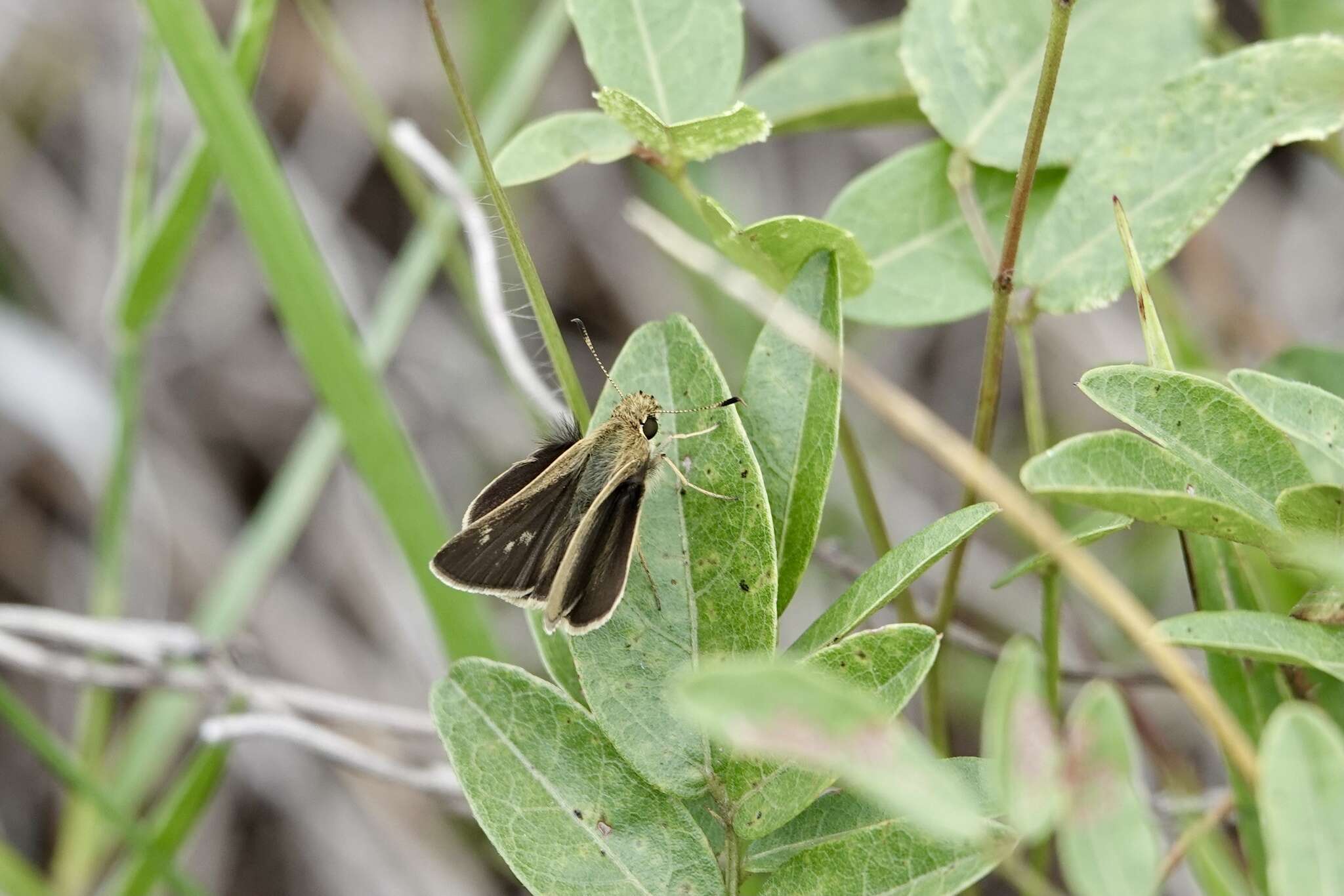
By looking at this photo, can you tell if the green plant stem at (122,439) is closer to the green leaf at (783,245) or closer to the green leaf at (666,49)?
the green leaf at (666,49)

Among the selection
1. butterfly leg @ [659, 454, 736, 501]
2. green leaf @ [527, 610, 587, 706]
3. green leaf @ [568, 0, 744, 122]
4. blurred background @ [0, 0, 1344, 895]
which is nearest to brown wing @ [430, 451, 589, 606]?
green leaf @ [527, 610, 587, 706]

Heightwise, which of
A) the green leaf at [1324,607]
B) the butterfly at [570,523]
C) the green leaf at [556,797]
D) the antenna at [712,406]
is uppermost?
the antenna at [712,406]

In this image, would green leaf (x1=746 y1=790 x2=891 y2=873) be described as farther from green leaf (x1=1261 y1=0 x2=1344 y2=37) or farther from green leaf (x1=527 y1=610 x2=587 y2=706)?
green leaf (x1=1261 y1=0 x2=1344 y2=37)

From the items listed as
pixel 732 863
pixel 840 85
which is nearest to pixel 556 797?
pixel 732 863

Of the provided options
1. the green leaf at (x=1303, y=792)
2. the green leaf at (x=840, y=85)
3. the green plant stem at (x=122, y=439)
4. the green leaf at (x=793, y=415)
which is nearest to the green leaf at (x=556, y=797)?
the green leaf at (x=793, y=415)

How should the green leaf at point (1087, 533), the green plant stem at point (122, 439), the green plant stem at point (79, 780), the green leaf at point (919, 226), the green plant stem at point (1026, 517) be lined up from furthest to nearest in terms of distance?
1. the green plant stem at point (122, 439)
2. the green plant stem at point (79, 780)
3. the green leaf at point (919, 226)
4. the green leaf at point (1087, 533)
5. the green plant stem at point (1026, 517)

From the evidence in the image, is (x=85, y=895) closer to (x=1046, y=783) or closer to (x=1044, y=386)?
(x=1046, y=783)
